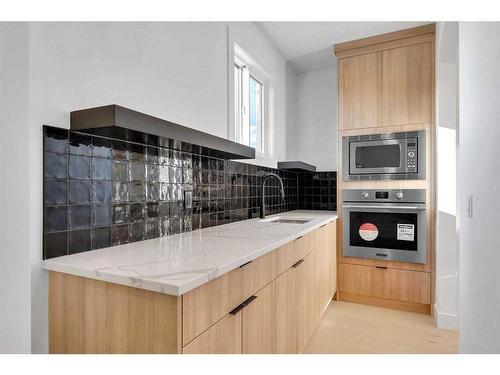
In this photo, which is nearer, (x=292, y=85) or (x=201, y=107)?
(x=201, y=107)

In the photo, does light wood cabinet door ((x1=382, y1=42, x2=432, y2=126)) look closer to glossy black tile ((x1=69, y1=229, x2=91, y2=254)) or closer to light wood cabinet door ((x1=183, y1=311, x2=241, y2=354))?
light wood cabinet door ((x1=183, y1=311, x2=241, y2=354))

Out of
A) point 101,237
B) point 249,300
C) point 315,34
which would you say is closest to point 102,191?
point 101,237

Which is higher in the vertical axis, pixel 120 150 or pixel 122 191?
pixel 120 150

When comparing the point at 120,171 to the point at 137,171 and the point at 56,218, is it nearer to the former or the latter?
the point at 137,171

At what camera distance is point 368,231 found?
290 cm

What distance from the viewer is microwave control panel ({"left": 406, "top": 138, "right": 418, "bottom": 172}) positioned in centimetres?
273

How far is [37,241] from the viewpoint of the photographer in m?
1.05

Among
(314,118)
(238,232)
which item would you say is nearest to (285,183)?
(314,118)

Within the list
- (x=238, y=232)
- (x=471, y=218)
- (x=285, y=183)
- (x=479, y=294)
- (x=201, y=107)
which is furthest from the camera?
(x=285, y=183)

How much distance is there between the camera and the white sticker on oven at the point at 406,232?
8.93 feet

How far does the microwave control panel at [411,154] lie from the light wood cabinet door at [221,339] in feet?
7.59

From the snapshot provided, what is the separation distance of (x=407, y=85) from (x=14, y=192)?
304 centimetres

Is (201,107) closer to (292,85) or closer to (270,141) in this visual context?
(270,141)

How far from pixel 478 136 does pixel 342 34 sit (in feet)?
7.09
